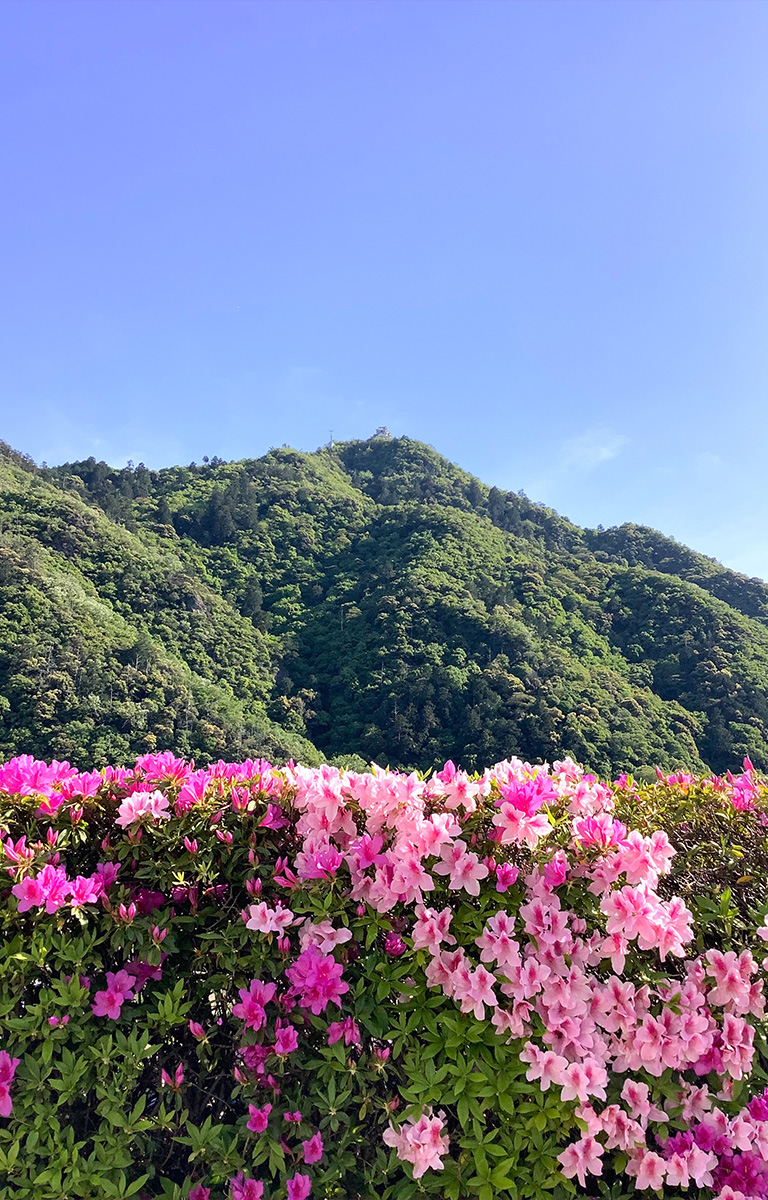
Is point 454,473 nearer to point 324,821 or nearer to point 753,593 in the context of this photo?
point 753,593

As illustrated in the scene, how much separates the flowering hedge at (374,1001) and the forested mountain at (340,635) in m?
24.5

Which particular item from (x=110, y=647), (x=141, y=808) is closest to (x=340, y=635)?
(x=110, y=647)

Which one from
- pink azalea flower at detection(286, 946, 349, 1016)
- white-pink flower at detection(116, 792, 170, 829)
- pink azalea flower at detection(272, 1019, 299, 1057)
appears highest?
white-pink flower at detection(116, 792, 170, 829)

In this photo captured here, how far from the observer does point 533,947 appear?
1.65 metres

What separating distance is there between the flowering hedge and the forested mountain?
24477mm

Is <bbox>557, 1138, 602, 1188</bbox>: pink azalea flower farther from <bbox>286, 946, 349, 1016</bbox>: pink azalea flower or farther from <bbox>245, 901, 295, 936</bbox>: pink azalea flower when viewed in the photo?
<bbox>245, 901, 295, 936</bbox>: pink azalea flower

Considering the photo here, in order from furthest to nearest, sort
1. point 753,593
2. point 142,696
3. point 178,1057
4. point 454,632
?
1. point 753,593
2. point 454,632
3. point 142,696
4. point 178,1057

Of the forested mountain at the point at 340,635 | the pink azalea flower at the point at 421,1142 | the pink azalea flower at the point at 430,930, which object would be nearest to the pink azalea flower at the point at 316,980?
the pink azalea flower at the point at 430,930

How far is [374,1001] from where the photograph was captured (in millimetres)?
1667

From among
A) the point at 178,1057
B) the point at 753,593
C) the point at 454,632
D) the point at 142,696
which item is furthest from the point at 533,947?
the point at 753,593

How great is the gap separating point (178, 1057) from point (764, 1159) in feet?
4.53

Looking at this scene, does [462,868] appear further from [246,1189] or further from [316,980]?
[246,1189]

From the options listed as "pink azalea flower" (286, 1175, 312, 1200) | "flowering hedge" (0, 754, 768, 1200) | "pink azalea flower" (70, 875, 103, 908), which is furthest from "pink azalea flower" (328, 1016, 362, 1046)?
"pink azalea flower" (70, 875, 103, 908)

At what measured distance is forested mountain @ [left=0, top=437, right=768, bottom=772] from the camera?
28172 millimetres
